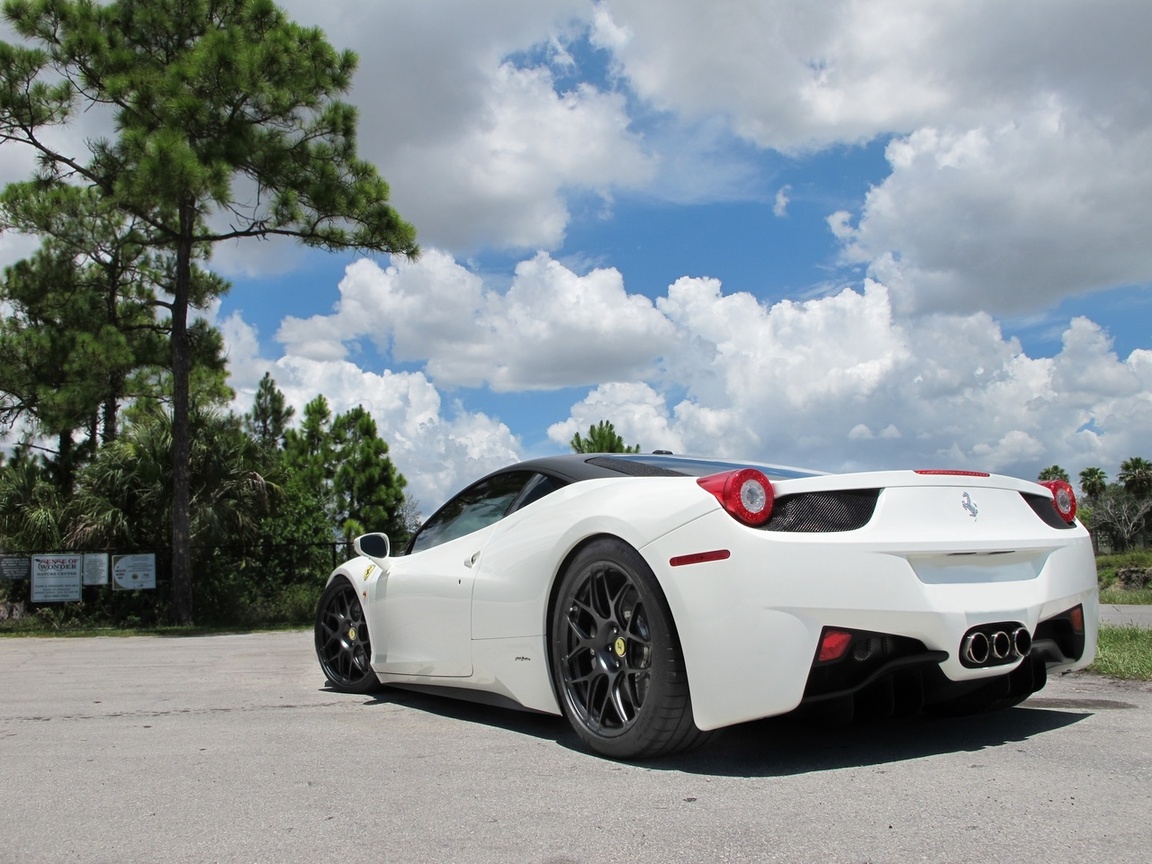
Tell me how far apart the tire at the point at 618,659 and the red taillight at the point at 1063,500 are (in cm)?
180

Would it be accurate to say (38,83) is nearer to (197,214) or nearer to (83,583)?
(197,214)

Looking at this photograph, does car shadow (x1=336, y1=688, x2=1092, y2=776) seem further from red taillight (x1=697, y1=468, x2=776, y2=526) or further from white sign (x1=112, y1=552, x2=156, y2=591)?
white sign (x1=112, y1=552, x2=156, y2=591)

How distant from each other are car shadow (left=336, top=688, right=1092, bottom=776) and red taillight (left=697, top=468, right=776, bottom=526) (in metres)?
0.78

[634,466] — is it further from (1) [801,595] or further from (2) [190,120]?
(2) [190,120]

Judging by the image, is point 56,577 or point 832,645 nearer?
point 832,645

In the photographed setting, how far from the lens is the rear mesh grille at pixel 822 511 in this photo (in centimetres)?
315

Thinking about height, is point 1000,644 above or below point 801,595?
below

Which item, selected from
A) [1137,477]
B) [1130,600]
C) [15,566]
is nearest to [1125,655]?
[1130,600]

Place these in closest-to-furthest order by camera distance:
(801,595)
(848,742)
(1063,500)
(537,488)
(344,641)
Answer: (801,595) < (848,742) < (1063,500) < (537,488) < (344,641)

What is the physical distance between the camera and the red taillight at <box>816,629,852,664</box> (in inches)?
119

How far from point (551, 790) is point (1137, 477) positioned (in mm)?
79458

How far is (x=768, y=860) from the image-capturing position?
7.64 feet

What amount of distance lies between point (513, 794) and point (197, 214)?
1578 centimetres

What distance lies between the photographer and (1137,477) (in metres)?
71.2
